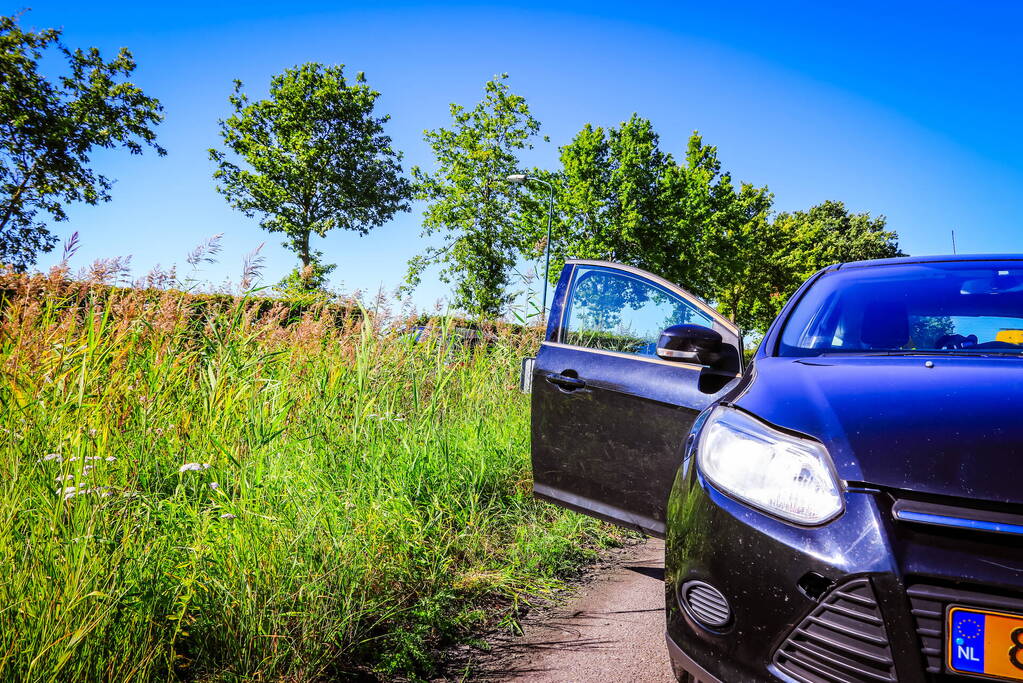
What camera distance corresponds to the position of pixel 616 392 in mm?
3172

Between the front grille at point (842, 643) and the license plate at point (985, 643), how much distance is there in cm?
13

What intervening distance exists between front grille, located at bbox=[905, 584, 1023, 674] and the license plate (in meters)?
0.01

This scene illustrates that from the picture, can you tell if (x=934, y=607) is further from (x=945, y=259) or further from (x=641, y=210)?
(x=641, y=210)

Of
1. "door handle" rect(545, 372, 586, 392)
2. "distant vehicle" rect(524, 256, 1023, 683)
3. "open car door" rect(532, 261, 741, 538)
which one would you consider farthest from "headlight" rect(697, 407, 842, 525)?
"door handle" rect(545, 372, 586, 392)

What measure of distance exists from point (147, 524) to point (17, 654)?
26.3 inches

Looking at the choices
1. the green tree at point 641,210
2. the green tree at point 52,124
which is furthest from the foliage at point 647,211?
the green tree at point 52,124

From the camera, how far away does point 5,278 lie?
400cm

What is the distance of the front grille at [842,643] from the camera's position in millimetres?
1398

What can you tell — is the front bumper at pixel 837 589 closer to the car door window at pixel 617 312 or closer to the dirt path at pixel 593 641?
the dirt path at pixel 593 641

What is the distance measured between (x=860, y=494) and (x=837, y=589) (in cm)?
22

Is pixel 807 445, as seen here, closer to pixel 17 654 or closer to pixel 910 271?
pixel 910 271

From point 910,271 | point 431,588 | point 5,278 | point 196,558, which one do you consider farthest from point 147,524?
point 910,271

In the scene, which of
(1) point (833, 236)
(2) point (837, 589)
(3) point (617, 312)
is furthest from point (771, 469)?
(1) point (833, 236)

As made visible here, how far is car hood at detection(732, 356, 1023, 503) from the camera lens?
58.2 inches
